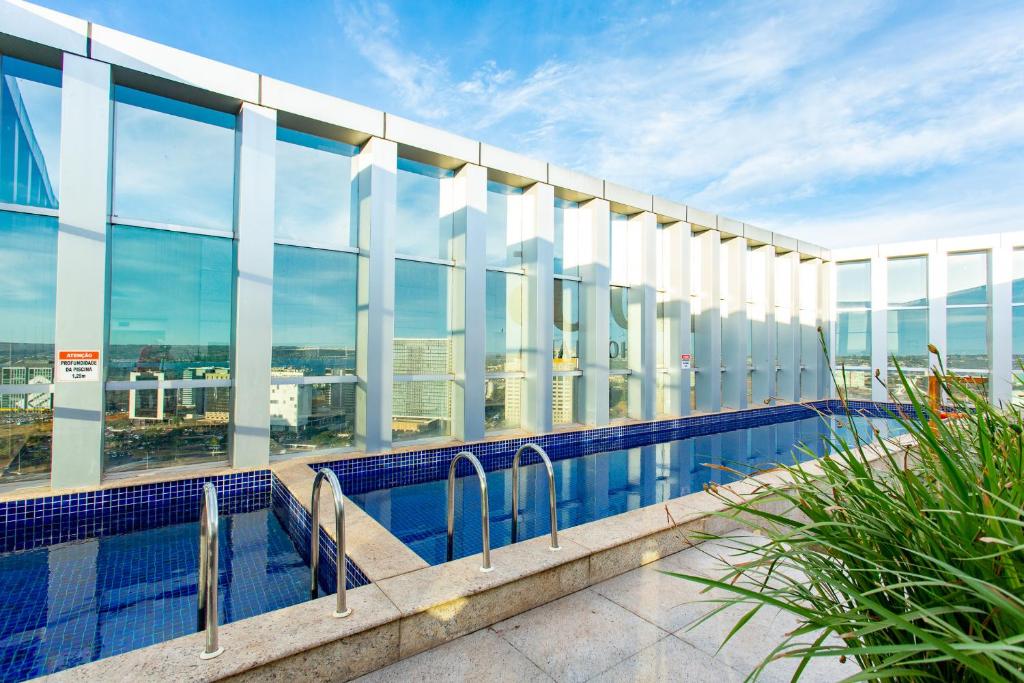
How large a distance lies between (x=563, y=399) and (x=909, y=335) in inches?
475

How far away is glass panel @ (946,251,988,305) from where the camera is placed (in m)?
13.0

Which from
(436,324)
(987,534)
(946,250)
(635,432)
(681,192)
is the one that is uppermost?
(681,192)

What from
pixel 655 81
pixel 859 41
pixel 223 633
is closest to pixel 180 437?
pixel 223 633

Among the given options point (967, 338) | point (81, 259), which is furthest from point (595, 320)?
point (967, 338)

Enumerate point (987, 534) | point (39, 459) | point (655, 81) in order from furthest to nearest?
point (655, 81), point (39, 459), point (987, 534)

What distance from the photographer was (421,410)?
294 inches

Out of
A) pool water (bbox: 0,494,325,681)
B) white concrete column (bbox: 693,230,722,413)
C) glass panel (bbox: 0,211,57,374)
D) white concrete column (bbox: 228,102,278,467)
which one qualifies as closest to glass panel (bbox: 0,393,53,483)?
glass panel (bbox: 0,211,57,374)

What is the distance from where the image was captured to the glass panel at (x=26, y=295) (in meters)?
4.85

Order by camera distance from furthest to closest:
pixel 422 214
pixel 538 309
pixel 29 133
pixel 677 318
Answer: pixel 677 318 < pixel 538 309 < pixel 422 214 < pixel 29 133

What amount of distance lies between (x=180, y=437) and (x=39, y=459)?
4.04 feet

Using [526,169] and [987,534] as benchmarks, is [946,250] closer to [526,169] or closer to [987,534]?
[526,169]

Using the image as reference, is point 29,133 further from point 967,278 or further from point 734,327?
point 967,278

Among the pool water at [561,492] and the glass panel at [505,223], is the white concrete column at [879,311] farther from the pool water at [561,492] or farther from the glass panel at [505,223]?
the glass panel at [505,223]

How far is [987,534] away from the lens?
916 millimetres
